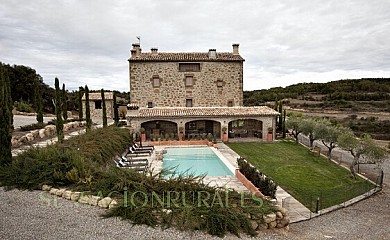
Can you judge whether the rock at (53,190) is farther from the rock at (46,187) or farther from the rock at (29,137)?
the rock at (29,137)

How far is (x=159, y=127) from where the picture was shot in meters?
23.8

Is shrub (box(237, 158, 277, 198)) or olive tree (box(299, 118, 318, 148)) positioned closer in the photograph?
shrub (box(237, 158, 277, 198))

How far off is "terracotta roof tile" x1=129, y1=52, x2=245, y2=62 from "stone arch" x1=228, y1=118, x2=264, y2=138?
5.42 meters

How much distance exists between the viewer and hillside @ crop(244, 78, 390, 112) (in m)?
39.8

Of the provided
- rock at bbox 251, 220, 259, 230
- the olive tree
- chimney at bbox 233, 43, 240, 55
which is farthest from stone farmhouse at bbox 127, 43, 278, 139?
rock at bbox 251, 220, 259, 230

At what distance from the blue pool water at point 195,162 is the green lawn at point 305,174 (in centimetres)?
177

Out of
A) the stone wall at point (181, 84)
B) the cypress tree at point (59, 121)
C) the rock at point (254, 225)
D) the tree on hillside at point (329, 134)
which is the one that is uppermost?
the stone wall at point (181, 84)

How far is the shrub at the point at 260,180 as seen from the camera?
9.16 m

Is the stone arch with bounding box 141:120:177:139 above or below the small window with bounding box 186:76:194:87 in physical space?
below

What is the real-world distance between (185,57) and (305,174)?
49.1 feet

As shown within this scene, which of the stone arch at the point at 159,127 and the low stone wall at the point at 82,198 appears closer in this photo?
the low stone wall at the point at 82,198

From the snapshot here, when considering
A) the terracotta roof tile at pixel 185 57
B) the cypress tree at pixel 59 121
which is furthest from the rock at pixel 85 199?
the terracotta roof tile at pixel 185 57

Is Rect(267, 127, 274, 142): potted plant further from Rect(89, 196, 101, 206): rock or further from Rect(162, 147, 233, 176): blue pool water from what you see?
Rect(89, 196, 101, 206): rock

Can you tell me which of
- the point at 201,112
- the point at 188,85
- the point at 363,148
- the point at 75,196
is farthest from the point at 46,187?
the point at 188,85
